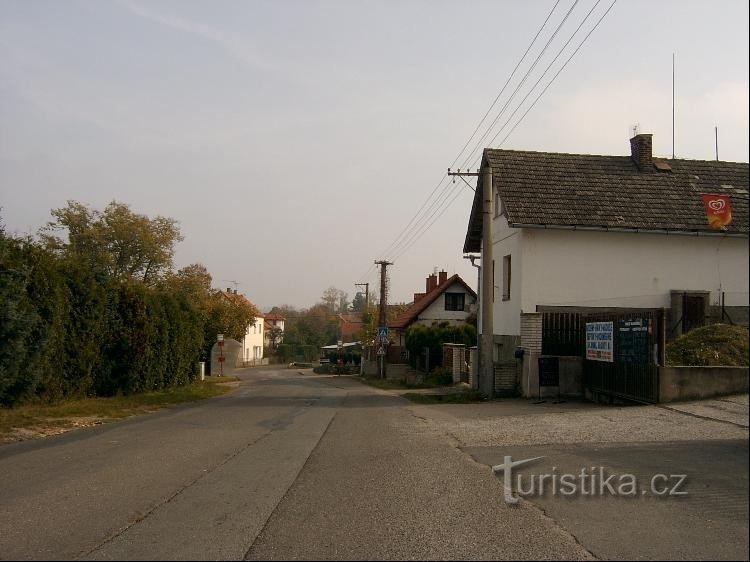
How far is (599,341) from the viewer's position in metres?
15.3

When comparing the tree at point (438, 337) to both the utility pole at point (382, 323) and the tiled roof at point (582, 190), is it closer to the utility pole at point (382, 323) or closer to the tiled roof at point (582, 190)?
the utility pole at point (382, 323)

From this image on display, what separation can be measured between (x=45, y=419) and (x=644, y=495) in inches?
503

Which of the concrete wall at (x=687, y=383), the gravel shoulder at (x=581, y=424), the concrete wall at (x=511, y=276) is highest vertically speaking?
the concrete wall at (x=511, y=276)

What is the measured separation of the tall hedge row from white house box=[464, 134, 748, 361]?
11.3 m

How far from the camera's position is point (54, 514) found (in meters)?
6.66

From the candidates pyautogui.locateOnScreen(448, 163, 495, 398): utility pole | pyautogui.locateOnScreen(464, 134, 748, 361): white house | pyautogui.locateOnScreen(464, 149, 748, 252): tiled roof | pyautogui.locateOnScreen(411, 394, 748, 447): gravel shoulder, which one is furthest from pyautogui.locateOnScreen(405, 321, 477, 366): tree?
pyautogui.locateOnScreen(411, 394, 748, 447): gravel shoulder

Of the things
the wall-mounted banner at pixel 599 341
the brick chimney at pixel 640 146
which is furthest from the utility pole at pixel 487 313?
the brick chimney at pixel 640 146

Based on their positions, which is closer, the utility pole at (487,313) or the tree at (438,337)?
the utility pole at (487,313)

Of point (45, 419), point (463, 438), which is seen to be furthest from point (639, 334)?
point (45, 419)

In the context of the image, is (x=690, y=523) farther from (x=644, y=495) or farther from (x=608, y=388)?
(x=608, y=388)

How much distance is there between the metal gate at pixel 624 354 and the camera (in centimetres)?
1190

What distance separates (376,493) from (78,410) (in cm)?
1161

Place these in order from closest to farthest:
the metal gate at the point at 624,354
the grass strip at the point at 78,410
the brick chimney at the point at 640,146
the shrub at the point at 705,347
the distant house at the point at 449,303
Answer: the shrub at the point at 705,347 < the metal gate at the point at 624,354 < the grass strip at the point at 78,410 < the brick chimney at the point at 640,146 < the distant house at the point at 449,303

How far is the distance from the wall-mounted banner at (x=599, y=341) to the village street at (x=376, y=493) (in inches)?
82.3
